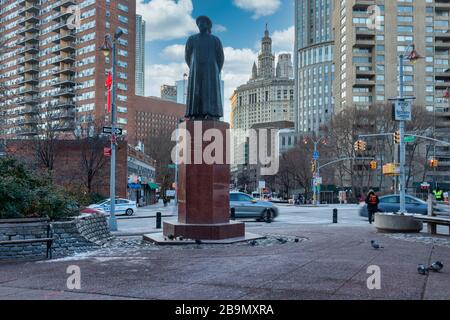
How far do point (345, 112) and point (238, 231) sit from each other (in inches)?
2139

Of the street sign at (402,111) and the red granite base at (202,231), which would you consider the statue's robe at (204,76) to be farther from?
the street sign at (402,111)

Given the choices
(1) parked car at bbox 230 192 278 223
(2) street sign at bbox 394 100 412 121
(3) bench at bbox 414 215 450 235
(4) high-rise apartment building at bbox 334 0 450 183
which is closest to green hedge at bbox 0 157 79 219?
(3) bench at bbox 414 215 450 235

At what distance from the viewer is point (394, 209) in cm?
2723

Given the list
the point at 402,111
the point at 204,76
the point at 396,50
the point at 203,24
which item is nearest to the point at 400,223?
the point at 402,111

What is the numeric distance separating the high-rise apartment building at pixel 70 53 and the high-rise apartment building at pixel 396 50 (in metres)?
47.9

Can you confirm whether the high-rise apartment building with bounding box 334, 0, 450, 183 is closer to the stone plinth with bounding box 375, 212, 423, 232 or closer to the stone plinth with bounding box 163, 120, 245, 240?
the stone plinth with bounding box 375, 212, 423, 232

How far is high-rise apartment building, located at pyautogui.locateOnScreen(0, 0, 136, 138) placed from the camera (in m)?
103

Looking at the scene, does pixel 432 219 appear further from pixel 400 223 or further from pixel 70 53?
pixel 70 53

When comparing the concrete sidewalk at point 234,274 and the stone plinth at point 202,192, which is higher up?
the stone plinth at point 202,192

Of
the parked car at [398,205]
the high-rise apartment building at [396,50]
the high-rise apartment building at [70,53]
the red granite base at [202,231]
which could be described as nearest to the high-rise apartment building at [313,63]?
the high-rise apartment building at [396,50]

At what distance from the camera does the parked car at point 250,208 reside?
27.1m

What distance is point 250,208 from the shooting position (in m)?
27.2

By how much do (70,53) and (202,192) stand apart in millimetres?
102543

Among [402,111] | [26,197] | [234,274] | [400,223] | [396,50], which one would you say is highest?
[396,50]
